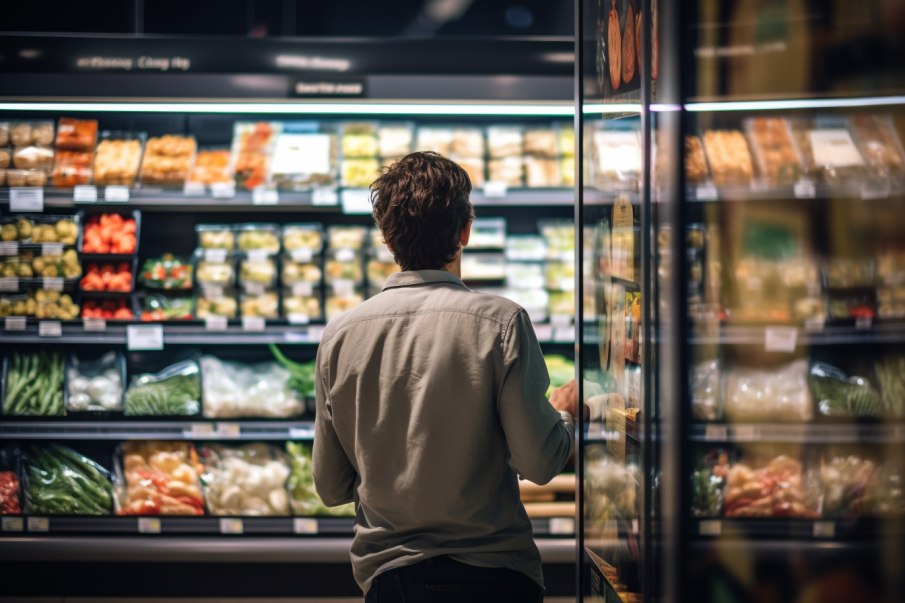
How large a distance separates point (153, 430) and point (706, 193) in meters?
2.54

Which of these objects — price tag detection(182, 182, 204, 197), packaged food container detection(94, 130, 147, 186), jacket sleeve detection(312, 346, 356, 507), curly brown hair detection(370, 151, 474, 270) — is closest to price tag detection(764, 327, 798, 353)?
curly brown hair detection(370, 151, 474, 270)

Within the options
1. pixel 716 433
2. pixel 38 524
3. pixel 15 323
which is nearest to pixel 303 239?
pixel 15 323

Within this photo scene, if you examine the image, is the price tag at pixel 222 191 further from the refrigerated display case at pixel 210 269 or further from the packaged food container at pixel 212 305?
the packaged food container at pixel 212 305

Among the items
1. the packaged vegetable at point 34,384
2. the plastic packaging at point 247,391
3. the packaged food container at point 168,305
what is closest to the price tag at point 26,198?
the packaged food container at point 168,305

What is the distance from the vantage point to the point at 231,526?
8.94 feet

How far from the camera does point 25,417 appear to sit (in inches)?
109

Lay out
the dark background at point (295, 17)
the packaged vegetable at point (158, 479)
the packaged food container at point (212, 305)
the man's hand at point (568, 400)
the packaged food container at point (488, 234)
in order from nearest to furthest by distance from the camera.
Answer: the man's hand at point (568, 400), the packaged vegetable at point (158, 479), the packaged food container at point (212, 305), the packaged food container at point (488, 234), the dark background at point (295, 17)

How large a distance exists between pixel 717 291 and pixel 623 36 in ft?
1.93

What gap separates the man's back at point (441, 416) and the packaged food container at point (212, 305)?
1775 millimetres

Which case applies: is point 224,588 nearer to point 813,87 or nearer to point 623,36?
point 623,36

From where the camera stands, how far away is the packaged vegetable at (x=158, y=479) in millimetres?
2803

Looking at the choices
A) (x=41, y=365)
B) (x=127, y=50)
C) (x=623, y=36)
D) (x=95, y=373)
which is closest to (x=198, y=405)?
(x=95, y=373)

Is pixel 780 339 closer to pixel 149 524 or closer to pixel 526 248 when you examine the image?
pixel 526 248

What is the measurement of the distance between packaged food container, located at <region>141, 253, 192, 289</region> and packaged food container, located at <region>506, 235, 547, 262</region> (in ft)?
4.57
